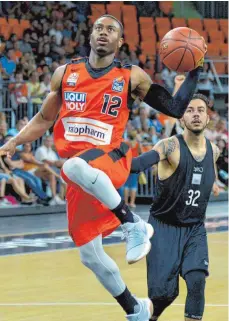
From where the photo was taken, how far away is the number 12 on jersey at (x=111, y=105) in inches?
277

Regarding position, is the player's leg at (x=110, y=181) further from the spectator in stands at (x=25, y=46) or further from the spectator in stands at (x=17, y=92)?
the spectator in stands at (x=25, y=46)

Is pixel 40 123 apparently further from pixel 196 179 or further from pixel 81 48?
pixel 81 48

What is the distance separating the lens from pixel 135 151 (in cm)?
2109

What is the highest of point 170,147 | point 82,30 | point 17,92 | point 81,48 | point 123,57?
point 170,147

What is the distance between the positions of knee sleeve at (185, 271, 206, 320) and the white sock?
4.37 ft

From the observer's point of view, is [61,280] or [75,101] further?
[61,280]

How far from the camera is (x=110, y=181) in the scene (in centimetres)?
678

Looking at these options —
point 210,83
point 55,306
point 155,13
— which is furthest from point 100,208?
point 155,13

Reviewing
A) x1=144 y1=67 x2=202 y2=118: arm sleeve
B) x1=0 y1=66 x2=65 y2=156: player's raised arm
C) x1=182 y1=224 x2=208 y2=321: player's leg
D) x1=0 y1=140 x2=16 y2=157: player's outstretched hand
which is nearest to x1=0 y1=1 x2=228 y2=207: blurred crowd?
x1=182 y1=224 x2=208 y2=321: player's leg

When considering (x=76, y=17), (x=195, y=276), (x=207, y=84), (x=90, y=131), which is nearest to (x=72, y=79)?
(x=90, y=131)

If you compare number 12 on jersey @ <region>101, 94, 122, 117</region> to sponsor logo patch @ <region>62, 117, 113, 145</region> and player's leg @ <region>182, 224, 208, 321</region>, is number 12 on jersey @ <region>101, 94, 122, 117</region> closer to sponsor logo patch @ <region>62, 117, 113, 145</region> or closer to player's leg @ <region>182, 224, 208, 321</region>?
sponsor logo patch @ <region>62, 117, 113, 145</region>

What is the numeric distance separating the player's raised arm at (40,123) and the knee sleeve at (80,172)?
867 millimetres

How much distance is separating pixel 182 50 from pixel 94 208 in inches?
53.1

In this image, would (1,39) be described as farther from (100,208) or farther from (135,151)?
(100,208)
